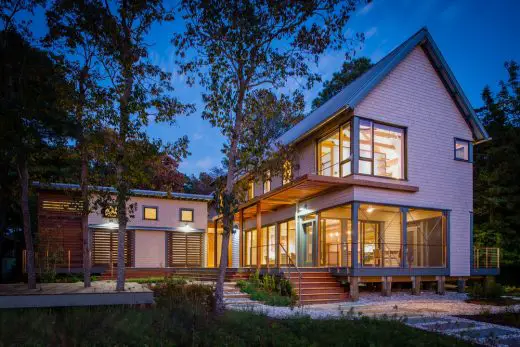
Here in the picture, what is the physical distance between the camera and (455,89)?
1889 centimetres

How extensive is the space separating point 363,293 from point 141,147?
974 centimetres

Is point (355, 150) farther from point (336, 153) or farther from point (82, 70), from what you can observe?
point (82, 70)

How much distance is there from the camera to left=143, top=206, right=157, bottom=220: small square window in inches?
924

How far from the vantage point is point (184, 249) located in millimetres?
24250

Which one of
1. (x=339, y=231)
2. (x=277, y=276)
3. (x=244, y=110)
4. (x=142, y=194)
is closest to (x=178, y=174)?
(x=142, y=194)

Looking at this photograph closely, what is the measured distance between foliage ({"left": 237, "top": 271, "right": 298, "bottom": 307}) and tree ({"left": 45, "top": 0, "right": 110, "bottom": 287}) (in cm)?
493

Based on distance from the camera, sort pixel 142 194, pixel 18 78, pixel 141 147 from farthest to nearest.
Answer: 1. pixel 142 194
2. pixel 18 78
3. pixel 141 147

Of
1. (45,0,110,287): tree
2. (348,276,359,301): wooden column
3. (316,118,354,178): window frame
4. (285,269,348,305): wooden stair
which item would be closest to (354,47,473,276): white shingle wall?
(316,118,354,178): window frame

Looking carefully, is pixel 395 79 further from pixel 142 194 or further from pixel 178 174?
pixel 178 174

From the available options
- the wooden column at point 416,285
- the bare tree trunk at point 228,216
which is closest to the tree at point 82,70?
the bare tree trunk at point 228,216

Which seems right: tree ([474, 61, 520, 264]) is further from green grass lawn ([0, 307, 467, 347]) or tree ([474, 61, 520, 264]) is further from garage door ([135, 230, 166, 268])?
green grass lawn ([0, 307, 467, 347])

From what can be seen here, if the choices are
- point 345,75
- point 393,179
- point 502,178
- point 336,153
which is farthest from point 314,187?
point 345,75

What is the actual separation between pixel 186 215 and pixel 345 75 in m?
18.4

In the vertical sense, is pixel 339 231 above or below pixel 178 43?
below
